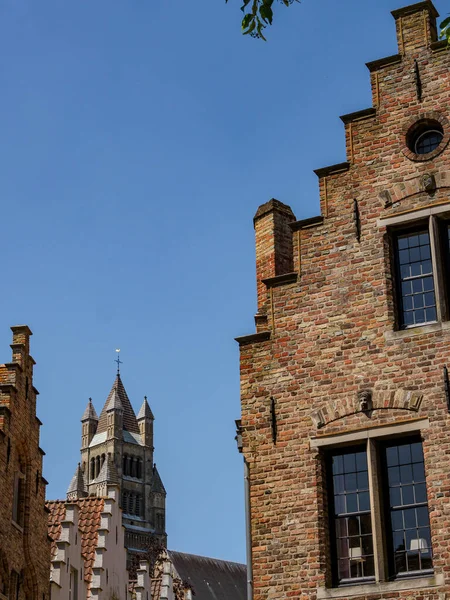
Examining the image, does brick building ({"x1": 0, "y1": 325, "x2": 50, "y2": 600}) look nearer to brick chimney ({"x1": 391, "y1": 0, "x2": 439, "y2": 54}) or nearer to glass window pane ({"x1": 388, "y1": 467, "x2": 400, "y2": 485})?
glass window pane ({"x1": 388, "y1": 467, "x2": 400, "y2": 485})

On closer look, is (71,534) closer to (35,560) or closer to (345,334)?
(35,560)

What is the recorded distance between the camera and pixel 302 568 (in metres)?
14.0

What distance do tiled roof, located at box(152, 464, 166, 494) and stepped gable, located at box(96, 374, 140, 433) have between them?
20.1ft

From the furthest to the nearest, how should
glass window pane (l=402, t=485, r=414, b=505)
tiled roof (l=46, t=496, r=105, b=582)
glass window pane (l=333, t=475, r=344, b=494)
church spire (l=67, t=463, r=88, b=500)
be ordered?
church spire (l=67, t=463, r=88, b=500), tiled roof (l=46, t=496, r=105, b=582), glass window pane (l=333, t=475, r=344, b=494), glass window pane (l=402, t=485, r=414, b=505)

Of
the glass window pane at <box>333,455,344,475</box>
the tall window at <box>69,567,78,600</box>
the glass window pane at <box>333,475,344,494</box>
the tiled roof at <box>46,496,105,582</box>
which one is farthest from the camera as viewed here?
the tiled roof at <box>46,496,105,582</box>

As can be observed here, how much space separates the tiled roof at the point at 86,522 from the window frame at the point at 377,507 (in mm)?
12623

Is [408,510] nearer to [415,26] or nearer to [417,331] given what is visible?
[417,331]

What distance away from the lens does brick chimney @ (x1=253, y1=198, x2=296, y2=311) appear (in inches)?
653

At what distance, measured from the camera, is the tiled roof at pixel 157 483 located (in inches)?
5827

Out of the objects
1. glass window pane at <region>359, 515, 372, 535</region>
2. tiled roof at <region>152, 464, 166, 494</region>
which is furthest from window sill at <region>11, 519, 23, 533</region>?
tiled roof at <region>152, 464, 166, 494</region>

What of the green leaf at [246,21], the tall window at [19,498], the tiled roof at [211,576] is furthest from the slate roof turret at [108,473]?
the green leaf at [246,21]

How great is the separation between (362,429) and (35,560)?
1022 cm

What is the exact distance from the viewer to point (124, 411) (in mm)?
152000

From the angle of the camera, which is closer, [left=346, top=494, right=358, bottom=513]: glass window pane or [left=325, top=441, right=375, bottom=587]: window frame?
[left=325, top=441, right=375, bottom=587]: window frame
